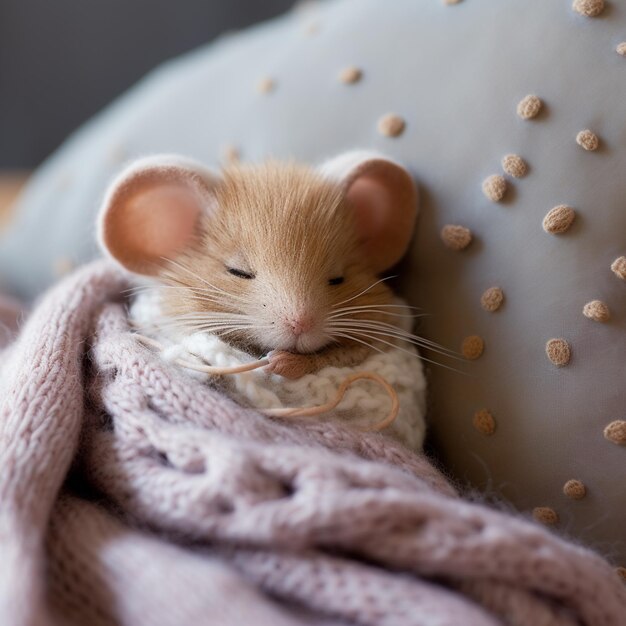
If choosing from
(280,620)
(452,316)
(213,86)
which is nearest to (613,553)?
(452,316)

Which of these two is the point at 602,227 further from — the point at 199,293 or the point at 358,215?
the point at 199,293

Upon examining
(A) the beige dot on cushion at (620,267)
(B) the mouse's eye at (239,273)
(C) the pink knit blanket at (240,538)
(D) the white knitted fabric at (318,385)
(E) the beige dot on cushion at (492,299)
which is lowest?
(C) the pink knit blanket at (240,538)

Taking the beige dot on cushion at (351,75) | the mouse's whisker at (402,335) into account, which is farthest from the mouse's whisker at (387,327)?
the beige dot on cushion at (351,75)

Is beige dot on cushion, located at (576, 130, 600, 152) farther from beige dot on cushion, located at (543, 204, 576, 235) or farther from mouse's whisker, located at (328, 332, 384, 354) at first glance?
mouse's whisker, located at (328, 332, 384, 354)

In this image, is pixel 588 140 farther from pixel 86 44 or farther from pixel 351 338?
pixel 86 44

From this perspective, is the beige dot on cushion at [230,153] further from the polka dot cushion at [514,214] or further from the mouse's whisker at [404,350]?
the mouse's whisker at [404,350]

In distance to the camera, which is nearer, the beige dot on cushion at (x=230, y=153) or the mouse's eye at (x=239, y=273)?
the mouse's eye at (x=239, y=273)

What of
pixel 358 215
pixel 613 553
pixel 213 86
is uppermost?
pixel 213 86
